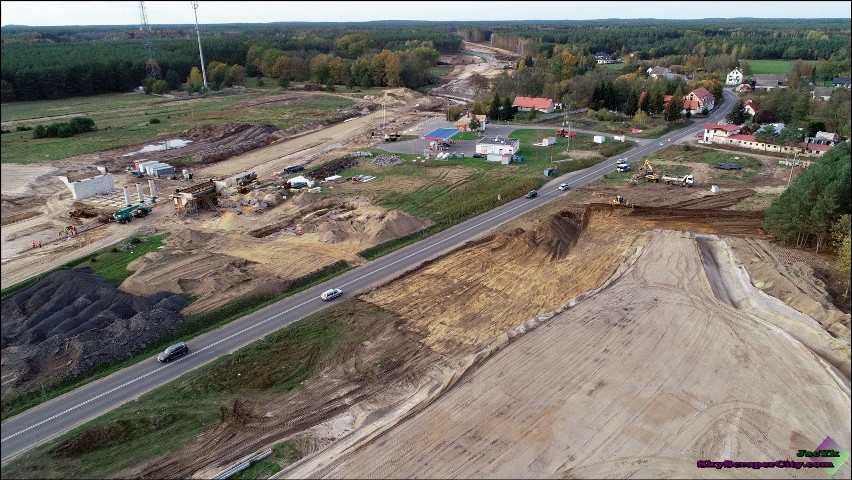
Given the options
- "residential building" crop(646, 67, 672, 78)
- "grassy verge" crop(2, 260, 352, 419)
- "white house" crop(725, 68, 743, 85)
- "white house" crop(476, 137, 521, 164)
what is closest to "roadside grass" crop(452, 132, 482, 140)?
"white house" crop(476, 137, 521, 164)

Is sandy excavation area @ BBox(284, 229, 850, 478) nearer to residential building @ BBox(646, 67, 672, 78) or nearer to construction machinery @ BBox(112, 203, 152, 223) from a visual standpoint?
construction machinery @ BBox(112, 203, 152, 223)

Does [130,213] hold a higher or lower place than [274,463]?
higher

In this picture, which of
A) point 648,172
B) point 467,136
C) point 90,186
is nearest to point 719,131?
point 648,172

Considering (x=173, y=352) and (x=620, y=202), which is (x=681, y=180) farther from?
(x=173, y=352)

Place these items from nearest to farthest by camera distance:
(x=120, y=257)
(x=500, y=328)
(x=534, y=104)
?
(x=500, y=328)
(x=120, y=257)
(x=534, y=104)

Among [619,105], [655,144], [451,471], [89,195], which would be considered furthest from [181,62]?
[451,471]

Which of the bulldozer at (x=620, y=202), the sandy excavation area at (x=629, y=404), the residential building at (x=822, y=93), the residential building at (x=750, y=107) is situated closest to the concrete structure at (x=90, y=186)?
the sandy excavation area at (x=629, y=404)

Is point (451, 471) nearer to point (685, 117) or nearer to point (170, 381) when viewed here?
point (170, 381)

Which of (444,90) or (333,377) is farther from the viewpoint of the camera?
(444,90)
